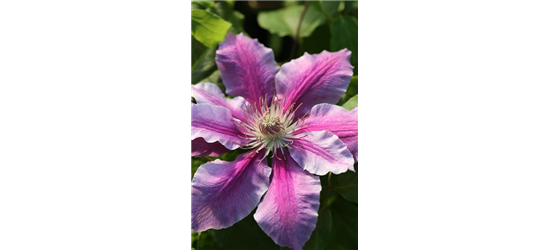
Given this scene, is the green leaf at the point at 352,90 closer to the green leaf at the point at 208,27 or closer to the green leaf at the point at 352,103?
the green leaf at the point at 352,103

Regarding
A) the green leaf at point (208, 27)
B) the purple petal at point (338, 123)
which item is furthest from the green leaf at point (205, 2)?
the purple petal at point (338, 123)

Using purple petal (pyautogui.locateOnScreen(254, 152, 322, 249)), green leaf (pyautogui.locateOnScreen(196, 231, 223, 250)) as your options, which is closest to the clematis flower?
purple petal (pyautogui.locateOnScreen(254, 152, 322, 249))

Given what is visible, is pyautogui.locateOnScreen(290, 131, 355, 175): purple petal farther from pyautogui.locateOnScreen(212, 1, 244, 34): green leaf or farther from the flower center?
pyautogui.locateOnScreen(212, 1, 244, 34): green leaf

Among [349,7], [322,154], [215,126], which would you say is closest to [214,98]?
[215,126]
